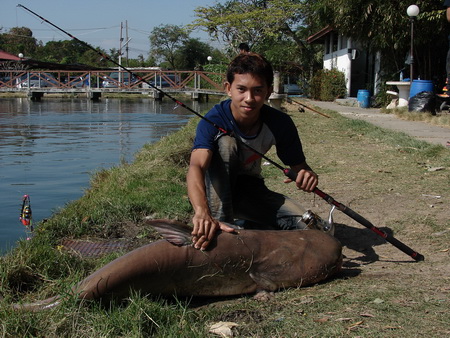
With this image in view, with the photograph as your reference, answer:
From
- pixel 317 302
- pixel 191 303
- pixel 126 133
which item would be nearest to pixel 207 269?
pixel 191 303

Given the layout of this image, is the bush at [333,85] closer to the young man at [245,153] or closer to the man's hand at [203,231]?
the young man at [245,153]

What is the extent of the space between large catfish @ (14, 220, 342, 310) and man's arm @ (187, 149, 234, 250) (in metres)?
0.07

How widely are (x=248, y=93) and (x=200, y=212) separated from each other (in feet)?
3.16

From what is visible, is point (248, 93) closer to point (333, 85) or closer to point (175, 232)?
point (175, 232)

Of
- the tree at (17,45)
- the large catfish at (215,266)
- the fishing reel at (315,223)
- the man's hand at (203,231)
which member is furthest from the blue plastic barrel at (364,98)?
the tree at (17,45)

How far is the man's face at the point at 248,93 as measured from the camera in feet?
11.6

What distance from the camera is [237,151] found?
12.2 feet

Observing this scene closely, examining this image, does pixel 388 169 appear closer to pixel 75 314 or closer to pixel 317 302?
pixel 317 302

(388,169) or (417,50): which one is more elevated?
(417,50)

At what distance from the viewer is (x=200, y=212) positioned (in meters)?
3.03

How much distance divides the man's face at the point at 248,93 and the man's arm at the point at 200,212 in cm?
50

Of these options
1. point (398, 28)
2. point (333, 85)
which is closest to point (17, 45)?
point (333, 85)

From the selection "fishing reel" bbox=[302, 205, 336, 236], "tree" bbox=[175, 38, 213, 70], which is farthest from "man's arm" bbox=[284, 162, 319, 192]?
"tree" bbox=[175, 38, 213, 70]

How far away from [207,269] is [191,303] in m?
0.23
